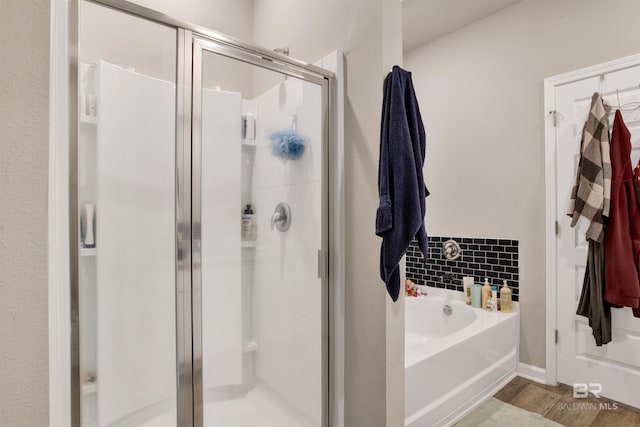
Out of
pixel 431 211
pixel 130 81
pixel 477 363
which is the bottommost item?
pixel 477 363

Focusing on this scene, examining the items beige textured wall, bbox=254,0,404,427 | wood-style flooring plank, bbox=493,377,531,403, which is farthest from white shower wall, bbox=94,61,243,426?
wood-style flooring plank, bbox=493,377,531,403

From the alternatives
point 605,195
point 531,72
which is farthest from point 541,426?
point 531,72

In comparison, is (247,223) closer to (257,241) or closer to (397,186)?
(257,241)

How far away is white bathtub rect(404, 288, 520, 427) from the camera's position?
1.74 m

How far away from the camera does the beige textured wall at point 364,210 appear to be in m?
1.37

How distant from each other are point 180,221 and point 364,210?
0.73m

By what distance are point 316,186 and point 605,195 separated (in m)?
1.70

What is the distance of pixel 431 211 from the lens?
3.09m

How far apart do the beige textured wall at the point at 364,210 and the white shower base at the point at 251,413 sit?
27cm

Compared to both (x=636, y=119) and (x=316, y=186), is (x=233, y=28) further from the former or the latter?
(x=636, y=119)

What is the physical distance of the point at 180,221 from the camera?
3.92ft

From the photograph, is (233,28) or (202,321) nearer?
(202,321)

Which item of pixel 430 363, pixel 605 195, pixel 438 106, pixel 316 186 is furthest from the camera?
pixel 438 106

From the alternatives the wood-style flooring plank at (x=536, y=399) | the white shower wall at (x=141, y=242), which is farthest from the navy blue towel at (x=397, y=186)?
the wood-style flooring plank at (x=536, y=399)
